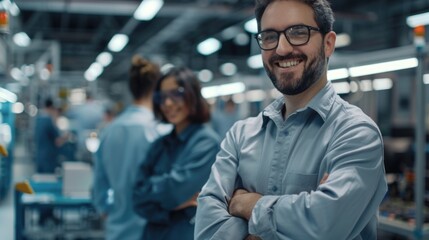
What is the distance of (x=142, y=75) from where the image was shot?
3.15m

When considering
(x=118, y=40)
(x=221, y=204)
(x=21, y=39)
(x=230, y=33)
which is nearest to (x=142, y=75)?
(x=221, y=204)

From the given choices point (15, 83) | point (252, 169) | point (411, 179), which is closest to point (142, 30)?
point (411, 179)

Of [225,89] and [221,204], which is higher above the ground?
[225,89]

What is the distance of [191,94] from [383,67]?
2.22m

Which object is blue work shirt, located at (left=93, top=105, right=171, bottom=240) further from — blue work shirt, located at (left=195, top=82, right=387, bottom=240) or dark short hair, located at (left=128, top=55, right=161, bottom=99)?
blue work shirt, located at (left=195, top=82, right=387, bottom=240)

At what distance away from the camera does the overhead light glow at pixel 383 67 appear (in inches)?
161

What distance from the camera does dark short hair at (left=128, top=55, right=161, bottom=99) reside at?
313cm

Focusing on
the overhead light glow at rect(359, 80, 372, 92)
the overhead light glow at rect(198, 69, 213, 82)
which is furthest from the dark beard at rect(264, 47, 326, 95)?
the overhead light glow at rect(198, 69, 213, 82)

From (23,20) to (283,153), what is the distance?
50.4 ft

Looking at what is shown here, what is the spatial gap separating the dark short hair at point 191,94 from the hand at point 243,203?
102cm

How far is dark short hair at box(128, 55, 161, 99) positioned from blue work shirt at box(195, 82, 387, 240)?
139cm

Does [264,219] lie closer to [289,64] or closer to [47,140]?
[289,64]

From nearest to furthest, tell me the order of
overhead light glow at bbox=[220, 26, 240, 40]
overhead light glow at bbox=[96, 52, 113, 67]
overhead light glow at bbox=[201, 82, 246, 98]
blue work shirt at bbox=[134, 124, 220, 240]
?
1. blue work shirt at bbox=[134, 124, 220, 240]
2. overhead light glow at bbox=[201, 82, 246, 98]
3. overhead light glow at bbox=[220, 26, 240, 40]
4. overhead light glow at bbox=[96, 52, 113, 67]

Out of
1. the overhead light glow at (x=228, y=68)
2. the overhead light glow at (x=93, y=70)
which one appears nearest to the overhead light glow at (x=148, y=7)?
the overhead light glow at (x=228, y=68)
